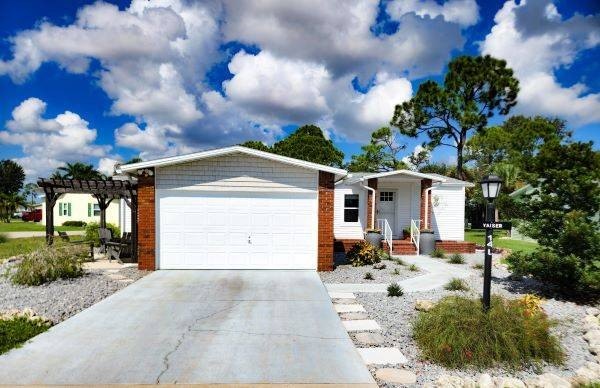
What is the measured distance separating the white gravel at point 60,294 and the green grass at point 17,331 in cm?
38

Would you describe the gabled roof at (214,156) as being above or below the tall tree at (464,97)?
below

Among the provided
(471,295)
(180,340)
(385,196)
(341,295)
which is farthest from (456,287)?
(385,196)

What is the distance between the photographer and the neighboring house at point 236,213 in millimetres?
11188

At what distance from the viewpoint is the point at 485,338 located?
204 inches

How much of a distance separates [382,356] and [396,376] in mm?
584

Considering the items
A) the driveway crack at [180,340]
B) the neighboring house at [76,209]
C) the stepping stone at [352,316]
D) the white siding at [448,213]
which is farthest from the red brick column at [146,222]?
the neighboring house at [76,209]

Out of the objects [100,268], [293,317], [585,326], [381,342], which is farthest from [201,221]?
[585,326]

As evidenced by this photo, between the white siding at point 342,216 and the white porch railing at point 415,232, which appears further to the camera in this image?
the white siding at point 342,216

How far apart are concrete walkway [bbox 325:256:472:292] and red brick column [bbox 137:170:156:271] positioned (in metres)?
5.33

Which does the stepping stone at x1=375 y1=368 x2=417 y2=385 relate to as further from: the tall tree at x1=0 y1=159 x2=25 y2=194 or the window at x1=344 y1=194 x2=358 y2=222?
the tall tree at x1=0 y1=159 x2=25 y2=194

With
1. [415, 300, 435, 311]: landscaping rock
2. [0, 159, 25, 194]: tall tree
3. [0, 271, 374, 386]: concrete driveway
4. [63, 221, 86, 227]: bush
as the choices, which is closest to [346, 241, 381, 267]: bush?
[0, 271, 374, 386]: concrete driveway

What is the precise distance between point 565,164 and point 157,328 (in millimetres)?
9123

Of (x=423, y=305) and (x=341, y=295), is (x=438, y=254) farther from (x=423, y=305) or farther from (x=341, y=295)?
(x=423, y=305)

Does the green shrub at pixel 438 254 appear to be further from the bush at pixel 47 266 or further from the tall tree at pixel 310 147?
the tall tree at pixel 310 147
